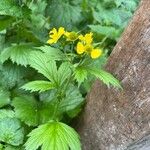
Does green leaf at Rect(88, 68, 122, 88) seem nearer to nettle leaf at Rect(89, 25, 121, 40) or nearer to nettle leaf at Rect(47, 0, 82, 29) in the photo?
→ nettle leaf at Rect(47, 0, 82, 29)

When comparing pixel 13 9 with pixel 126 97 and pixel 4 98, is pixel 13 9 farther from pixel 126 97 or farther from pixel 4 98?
pixel 126 97

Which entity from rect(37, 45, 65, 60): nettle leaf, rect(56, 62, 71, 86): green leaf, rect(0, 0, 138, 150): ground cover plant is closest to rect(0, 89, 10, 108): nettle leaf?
rect(0, 0, 138, 150): ground cover plant

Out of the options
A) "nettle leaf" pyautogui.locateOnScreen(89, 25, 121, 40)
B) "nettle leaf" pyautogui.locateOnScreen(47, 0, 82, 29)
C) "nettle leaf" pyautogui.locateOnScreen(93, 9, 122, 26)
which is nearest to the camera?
"nettle leaf" pyautogui.locateOnScreen(47, 0, 82, 29)

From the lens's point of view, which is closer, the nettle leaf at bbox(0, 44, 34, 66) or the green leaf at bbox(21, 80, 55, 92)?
the green leaf at bbox(21, 80, 55, 92)

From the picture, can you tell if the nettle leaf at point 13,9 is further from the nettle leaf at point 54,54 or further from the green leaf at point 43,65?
the nettle leaf at point 54,54

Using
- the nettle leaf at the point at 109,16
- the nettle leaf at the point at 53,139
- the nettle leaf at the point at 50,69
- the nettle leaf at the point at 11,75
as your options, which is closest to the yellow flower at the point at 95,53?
the nettle leaf at the point at 50,69

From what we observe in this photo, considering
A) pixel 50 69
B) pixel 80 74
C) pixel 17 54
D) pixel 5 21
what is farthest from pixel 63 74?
pixel 5 21
